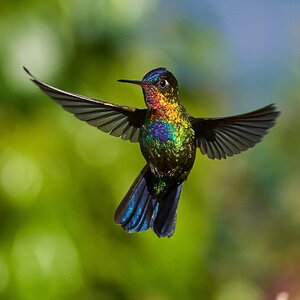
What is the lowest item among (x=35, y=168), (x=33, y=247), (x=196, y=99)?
(x=33, y=247)

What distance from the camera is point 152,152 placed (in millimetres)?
620

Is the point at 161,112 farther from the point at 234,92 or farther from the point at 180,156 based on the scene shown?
the point at 234,92

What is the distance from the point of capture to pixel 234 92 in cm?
440

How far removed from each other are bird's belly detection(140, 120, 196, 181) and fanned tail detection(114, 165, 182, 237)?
0.10 feet

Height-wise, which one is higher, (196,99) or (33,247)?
A: (196,99)

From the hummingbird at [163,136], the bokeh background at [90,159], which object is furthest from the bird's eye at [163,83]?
the bokeh background at [90,159]

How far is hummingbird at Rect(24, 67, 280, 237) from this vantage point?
625 millimetres

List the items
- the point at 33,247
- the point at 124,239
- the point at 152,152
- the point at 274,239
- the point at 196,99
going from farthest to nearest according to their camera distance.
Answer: the point at 274,239, the point at 196,99, the point at 124,239, the point at 33,247, the point at 152,152

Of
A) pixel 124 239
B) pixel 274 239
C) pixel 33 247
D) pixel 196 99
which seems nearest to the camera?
pixel 33 247

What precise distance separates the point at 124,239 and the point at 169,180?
1.99 meters

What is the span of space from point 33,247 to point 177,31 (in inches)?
32.0

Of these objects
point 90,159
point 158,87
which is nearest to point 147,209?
point 158,87

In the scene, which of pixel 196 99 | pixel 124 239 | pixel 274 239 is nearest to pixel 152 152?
pixel 124 239

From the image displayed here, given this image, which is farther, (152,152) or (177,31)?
(177,31)
